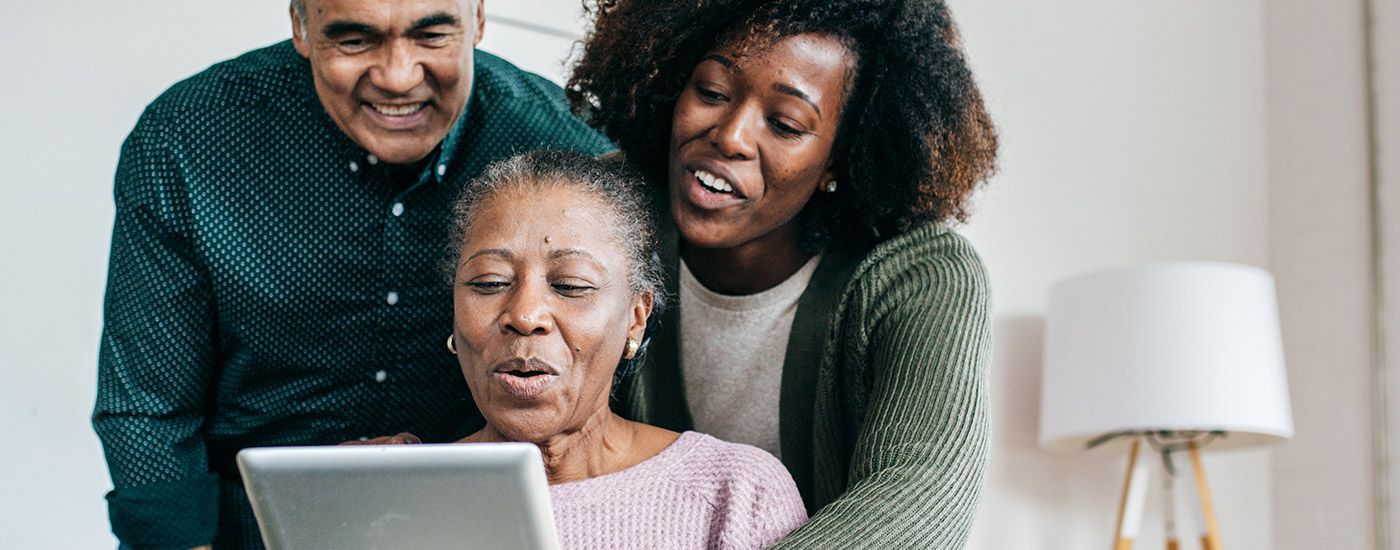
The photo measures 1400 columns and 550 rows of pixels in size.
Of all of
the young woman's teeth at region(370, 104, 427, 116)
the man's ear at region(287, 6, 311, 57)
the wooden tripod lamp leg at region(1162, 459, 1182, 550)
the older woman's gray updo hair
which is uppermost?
the man's ear at region(287, 6, 311, 57)

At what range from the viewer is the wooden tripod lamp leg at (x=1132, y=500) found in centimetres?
334

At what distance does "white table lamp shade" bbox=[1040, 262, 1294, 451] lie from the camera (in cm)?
→ 317

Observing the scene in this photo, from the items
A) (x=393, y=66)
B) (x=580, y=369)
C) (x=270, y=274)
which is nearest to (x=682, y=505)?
(x=580, y=369)

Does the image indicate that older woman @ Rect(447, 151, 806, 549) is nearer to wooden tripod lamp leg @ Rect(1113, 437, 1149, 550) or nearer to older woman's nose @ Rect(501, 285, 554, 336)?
older woman's nose @ Rect(501, 285, 554, 336)

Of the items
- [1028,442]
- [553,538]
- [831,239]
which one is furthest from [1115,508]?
[553,538]

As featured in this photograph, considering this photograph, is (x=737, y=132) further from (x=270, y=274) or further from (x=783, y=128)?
(x=270, y=274)

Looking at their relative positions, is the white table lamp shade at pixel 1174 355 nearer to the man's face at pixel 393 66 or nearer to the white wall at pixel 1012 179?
the white wall at pixel 1012 179

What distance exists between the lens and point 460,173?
181 cm

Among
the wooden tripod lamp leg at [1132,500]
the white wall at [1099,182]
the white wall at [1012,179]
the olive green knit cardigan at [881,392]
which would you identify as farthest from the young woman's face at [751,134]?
the wooden tripod lamp leg at [1132,500]

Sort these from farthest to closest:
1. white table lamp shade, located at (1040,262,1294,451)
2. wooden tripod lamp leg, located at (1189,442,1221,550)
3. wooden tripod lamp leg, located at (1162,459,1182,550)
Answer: wooden tripod lamp leg, located at (1162,459,1182,550) < wooden tripod lamp leg, located at (1189,442,1221,550) < white table lamp shade, located at (1040,262,1294,451)

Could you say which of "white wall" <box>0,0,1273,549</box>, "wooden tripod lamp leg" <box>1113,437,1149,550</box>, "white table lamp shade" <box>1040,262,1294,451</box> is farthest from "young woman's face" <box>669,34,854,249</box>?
"wooden tripod lamp leg" <box>1113,437,1149,550</box>

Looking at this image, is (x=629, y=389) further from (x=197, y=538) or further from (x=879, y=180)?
(x=197, y=538)

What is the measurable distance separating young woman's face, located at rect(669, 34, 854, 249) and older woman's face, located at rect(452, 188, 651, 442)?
0.13 metres

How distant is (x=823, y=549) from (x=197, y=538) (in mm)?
888
